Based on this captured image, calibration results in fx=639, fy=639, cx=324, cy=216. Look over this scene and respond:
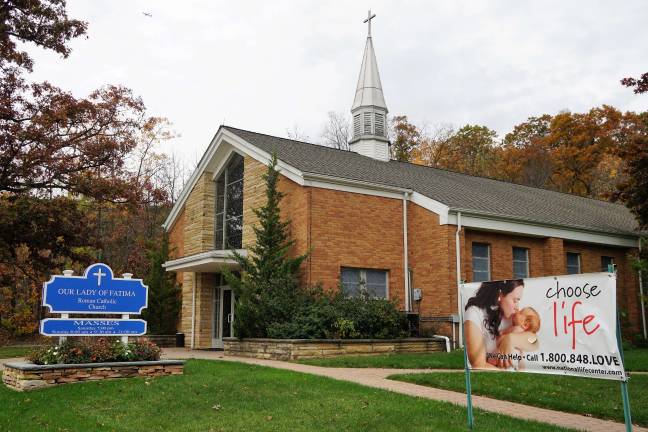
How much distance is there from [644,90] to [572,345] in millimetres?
11765

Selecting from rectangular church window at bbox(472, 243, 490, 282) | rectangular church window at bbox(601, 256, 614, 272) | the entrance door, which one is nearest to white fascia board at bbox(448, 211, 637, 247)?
rectangular church window at bbox(601, 256, 614, 272)

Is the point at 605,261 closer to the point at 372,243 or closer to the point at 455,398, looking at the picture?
the point at 372,243

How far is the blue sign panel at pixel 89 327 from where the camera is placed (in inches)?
474

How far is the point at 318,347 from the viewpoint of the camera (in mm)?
15867

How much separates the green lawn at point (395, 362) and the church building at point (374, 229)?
11.8 feet

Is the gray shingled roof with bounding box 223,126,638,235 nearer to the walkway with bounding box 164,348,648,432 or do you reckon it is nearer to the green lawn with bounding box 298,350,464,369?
the green lawn with bounding box 298,350,464,369

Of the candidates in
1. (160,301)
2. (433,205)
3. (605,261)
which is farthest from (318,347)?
(605,261)

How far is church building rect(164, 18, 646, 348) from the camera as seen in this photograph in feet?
63.3

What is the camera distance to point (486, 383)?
36.7 ft

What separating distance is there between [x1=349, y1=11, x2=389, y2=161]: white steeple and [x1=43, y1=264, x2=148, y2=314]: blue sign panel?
14.8 metres

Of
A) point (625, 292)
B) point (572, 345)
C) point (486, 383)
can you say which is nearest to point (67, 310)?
Result: point (486, 383)

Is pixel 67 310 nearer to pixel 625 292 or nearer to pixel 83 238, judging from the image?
pixel 83 238

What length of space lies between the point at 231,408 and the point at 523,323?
14.0ft

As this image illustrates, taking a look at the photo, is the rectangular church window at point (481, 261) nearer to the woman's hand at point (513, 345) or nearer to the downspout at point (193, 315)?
the downspout at point (193, 315)
